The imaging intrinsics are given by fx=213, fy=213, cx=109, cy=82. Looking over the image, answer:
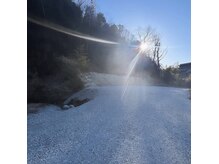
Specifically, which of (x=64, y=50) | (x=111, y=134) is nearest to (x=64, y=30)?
(x=64, y=50)

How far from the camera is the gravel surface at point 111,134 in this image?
206 cm

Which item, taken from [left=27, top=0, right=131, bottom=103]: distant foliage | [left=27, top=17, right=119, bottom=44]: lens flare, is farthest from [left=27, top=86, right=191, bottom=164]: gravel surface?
[left=27, top=17, right=119, bottom=44]: lens flare

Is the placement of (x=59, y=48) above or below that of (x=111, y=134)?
above

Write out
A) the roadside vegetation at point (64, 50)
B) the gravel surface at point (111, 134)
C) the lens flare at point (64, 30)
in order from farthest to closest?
the lens flare at point (64, 30)
the roadside vegetation at point (64, 50)
the gravel surface at point (111, 134)

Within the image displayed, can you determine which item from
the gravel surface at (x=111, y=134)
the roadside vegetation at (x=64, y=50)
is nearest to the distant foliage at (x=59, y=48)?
the roadside vegetation at (x=64, y=50)

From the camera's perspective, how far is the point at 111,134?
257 cm

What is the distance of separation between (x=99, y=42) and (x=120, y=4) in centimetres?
387

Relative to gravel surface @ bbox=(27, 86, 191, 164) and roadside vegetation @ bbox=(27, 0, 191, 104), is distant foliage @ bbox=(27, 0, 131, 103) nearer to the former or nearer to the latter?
roadside vegetation @ bbox=(27, 0, 191, 104)

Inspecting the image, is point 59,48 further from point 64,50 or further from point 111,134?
point 111,134

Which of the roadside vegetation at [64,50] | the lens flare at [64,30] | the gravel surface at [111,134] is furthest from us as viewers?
the lens flare at [64,30]

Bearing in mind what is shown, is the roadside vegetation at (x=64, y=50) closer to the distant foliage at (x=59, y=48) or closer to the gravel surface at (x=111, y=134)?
the distant foliage at (x=59, y=48)

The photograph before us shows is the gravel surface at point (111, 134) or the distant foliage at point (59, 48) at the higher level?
the distant foliage at point (59, 48)

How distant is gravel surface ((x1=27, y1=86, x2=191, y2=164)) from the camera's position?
2.06 meters
